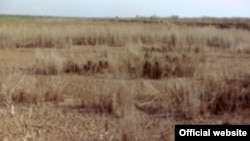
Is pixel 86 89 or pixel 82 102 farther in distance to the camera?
pixel 86 89

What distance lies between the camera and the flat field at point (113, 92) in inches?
177

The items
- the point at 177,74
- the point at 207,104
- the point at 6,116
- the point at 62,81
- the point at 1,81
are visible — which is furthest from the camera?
the point at 177,74

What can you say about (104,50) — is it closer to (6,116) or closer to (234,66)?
(234,66)

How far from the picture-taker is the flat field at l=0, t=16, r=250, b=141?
14.7 ft

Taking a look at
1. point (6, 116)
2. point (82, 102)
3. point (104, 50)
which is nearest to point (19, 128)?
point (6, 116)

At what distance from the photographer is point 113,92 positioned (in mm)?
5309

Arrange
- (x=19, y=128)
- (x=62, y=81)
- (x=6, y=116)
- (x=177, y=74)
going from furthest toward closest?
(x=177, y=74) < (x=62, y=81) < (x=6, y=116) < (x=19, y=128)

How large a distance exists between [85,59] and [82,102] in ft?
7.71

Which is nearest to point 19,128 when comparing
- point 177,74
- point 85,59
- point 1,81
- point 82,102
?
point 82,102

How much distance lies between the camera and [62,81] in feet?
20.0

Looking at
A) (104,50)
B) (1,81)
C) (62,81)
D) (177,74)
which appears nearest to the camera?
(1,81)

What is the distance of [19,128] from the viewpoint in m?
4.39

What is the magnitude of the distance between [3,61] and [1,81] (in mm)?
1327

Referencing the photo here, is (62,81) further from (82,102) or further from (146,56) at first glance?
(146,56)
